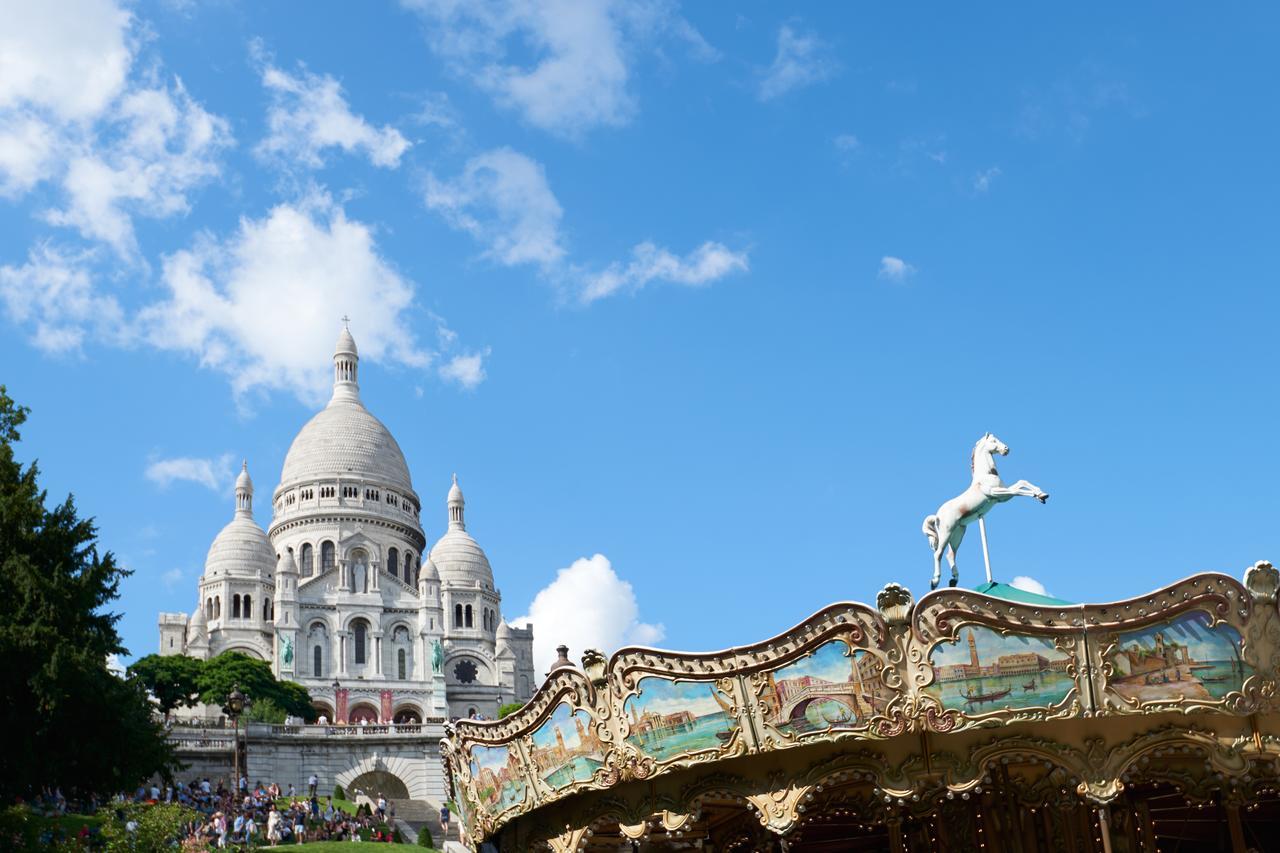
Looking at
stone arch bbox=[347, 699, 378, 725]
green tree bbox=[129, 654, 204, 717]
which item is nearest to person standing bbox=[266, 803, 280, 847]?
green tree bbox=[129, 654, 204, 717]

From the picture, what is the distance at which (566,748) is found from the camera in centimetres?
1758

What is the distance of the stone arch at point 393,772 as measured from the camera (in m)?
51.8

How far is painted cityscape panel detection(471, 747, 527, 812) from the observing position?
61.5ft

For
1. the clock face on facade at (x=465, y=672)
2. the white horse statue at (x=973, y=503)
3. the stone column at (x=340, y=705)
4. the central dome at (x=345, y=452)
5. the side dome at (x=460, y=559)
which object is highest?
the central dome at (x=345, y=452)

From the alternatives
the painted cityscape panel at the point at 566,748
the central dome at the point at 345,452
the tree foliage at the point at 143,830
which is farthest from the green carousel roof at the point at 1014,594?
the central dome at the point at 345,452

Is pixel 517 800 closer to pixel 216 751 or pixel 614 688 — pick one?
pixel 614 688

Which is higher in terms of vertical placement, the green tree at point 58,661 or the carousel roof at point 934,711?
the green tree at point 58,661

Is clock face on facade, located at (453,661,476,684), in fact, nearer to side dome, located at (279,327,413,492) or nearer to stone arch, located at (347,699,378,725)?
stone arch, located at (347,699,378,725)

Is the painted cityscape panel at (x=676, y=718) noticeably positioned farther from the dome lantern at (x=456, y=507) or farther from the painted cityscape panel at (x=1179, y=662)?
A: the dome lantern at (x=456, y=507)

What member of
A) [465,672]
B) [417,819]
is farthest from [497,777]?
[465,672]

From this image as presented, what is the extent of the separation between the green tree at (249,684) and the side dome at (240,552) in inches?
504

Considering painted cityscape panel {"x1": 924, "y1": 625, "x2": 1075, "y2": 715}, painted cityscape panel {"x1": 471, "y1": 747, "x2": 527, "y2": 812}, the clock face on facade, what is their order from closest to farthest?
painted cityscape panel {"x1": 924, "y1": 625, "x2": 1075, "y2": 715} → painted cityscape panel {"x1": 471, "y1": 747, "x2": 527, "y2": 812} → the clock face on facade

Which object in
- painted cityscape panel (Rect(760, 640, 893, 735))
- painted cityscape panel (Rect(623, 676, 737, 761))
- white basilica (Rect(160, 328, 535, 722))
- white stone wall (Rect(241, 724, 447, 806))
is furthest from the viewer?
white basilica (Rect(160, 328, 535, 722))

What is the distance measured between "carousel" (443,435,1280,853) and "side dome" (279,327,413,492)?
74769 mm
